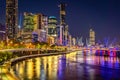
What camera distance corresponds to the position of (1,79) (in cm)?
2091

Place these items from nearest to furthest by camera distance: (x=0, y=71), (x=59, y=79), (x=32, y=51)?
(x=0, y=71), (x=59, y=79), (x=32, y=51)

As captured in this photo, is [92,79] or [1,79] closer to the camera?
[1,79]

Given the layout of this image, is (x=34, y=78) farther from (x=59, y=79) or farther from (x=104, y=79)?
(x=104, y=79)

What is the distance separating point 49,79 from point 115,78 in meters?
6.64

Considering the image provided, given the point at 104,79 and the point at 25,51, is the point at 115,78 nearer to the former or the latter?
the point at 104,79

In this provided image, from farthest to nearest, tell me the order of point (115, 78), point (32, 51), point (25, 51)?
point (32, 51) → point (25, 51) → point (115, 78)

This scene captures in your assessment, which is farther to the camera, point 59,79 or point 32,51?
point 32,51

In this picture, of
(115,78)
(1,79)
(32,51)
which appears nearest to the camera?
(1,79)

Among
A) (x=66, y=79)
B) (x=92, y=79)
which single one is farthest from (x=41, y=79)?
(x=92, y=79)

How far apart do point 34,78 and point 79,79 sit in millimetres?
4083

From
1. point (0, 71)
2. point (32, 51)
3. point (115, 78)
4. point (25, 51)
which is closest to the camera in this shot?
point (0, 71)

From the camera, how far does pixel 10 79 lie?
68.8 ft

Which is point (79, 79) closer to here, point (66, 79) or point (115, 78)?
point (66, 79)

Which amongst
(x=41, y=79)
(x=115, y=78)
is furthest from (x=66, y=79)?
(x=115, y=78)
